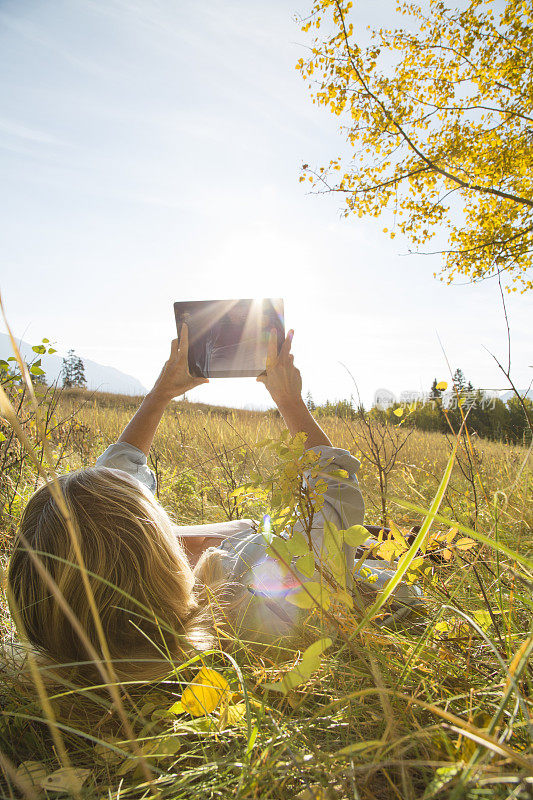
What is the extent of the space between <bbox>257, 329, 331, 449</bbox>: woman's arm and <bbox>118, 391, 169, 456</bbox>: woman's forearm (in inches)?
22.9

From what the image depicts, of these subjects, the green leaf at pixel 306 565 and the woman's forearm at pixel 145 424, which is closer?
the green leaf at pixel 306 565

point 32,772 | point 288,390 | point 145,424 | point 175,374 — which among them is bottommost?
point 32,772

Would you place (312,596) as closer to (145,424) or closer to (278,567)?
(278,567)

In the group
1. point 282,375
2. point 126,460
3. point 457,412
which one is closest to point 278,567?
point 282,375

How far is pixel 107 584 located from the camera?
108cm

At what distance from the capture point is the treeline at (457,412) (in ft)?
3.87

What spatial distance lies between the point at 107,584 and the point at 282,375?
3.39ft

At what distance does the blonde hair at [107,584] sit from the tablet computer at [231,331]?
34.0 inches

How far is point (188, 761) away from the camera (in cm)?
88

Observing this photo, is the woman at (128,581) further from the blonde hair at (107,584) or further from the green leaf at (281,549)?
the green leaf at (281,549)

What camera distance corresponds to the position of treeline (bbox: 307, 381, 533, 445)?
3.87 ft

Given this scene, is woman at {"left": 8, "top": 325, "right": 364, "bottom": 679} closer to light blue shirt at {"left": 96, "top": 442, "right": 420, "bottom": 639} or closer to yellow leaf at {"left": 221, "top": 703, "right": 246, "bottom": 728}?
light blue shirt at {"left": 96, "top": 442, "right": 420, "bottom": 639}

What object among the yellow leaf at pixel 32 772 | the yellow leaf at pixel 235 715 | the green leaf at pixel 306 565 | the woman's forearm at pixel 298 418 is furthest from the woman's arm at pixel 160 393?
the green leaf at pixel 306 565

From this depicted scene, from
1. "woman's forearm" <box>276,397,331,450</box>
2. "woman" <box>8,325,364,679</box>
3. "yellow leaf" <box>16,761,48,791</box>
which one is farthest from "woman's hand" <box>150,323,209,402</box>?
"yellow leaf" <box>16,761,48,791</box>
